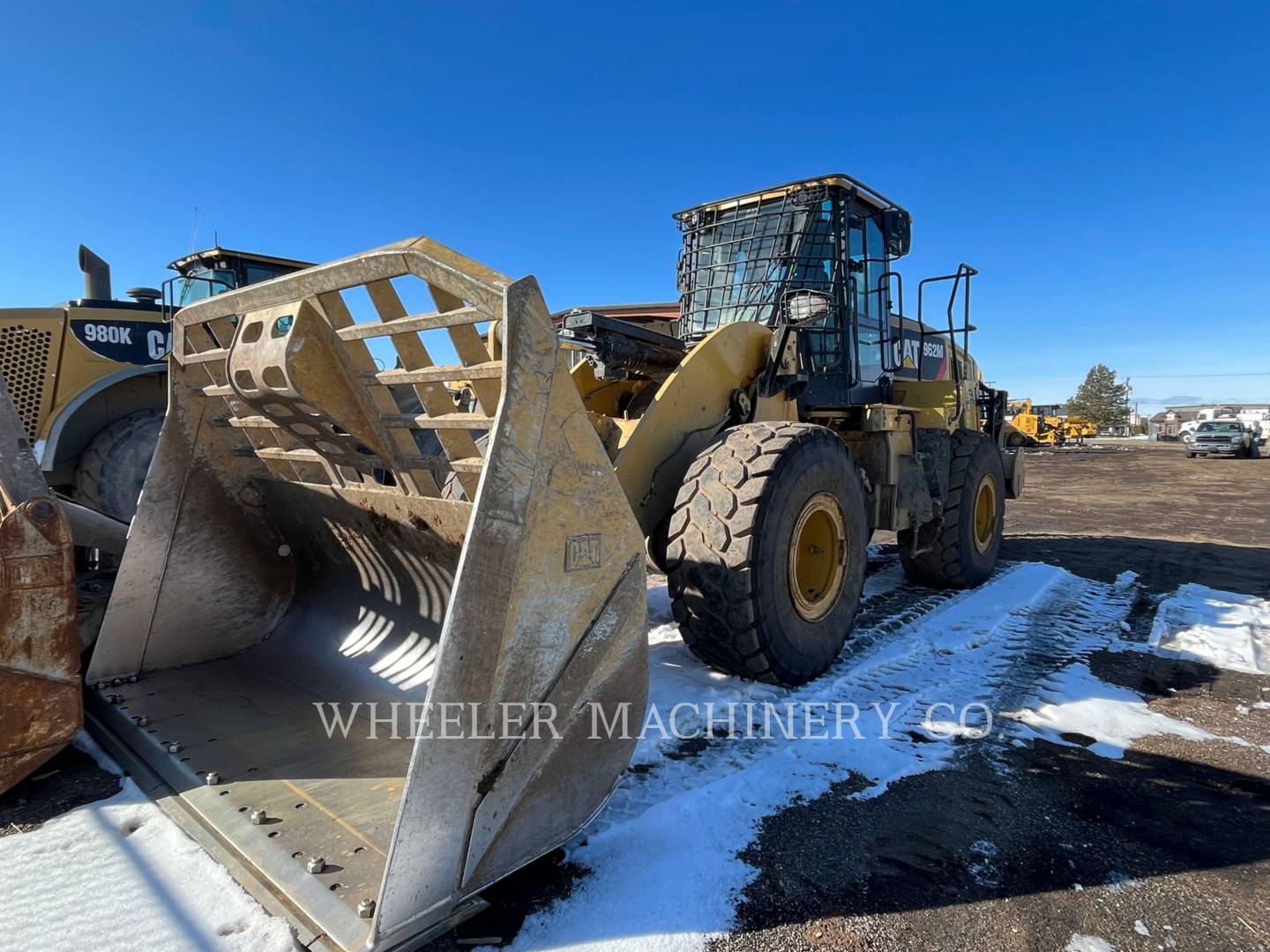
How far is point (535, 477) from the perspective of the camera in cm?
200

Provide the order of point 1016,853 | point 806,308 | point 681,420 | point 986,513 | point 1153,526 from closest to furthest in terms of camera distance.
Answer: point 1016,853 < point 681,420 < point 806,308 < point 986,513 < point 1153,526

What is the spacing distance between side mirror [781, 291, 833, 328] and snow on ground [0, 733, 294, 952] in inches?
148

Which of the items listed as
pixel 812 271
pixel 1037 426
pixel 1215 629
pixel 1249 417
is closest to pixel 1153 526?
pixel 1215 629

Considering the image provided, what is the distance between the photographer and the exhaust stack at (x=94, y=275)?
20.0ft

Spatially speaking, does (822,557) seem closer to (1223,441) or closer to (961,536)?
(961,536)

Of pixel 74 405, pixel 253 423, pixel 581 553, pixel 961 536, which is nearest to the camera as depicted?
pixel 581 553

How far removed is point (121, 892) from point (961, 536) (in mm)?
5763

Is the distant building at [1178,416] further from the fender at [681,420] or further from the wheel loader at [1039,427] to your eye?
the fender at [681,420]

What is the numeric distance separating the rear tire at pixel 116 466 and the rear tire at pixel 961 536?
5.81 m

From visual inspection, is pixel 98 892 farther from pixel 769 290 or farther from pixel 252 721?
pixel 769 290

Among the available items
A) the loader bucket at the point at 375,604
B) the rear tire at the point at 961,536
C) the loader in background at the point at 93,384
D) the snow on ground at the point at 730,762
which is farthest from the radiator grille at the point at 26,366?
the rear tire at the point at 961,536

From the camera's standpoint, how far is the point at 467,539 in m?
1.81

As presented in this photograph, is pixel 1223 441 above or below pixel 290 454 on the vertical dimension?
below

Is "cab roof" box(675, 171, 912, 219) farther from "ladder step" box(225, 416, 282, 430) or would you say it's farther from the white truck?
the white truck
